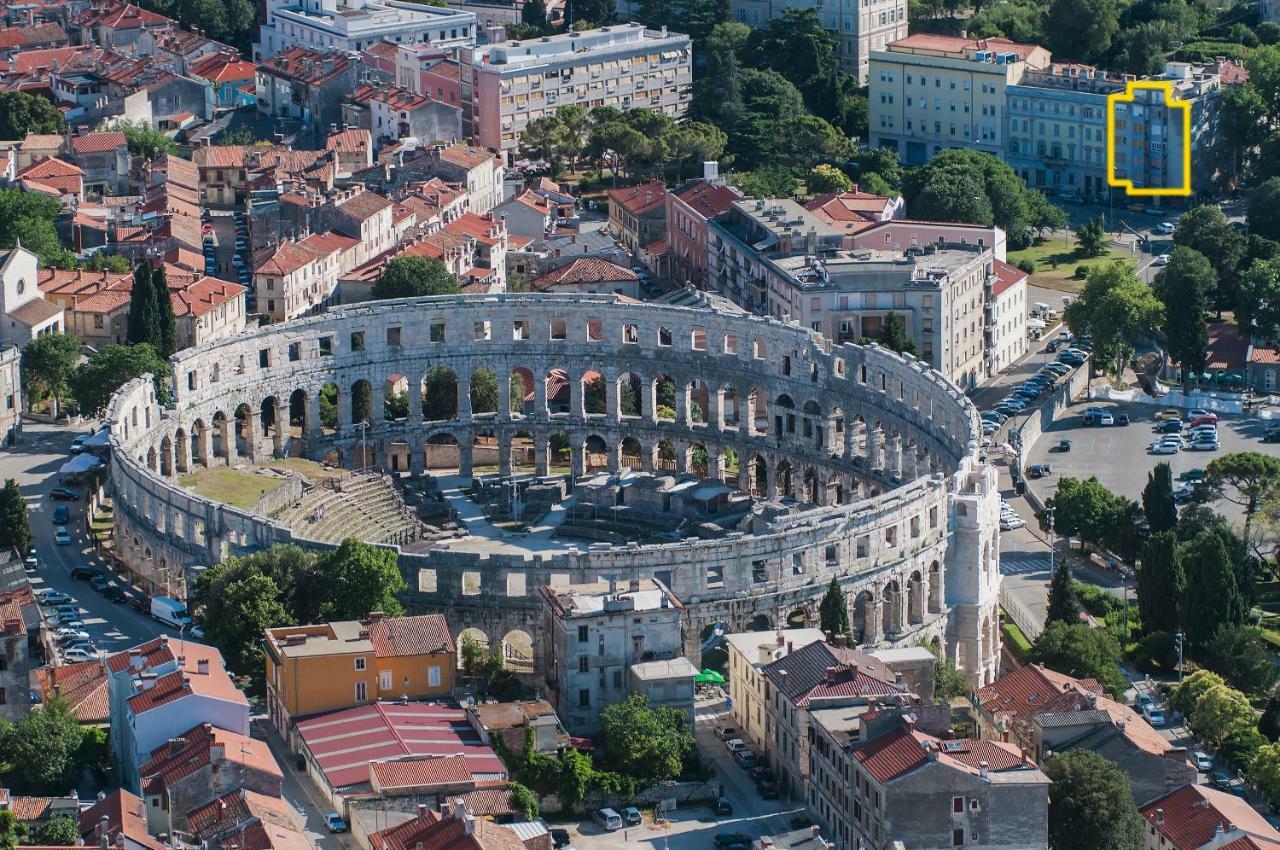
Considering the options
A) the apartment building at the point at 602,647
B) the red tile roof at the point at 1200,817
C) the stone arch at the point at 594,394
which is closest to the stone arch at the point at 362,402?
the stone arch at the point at 594,394

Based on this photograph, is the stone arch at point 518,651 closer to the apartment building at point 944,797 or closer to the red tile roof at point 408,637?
the red tile roof at point 408,637

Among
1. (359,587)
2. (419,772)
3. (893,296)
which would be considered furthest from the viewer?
(893,296)

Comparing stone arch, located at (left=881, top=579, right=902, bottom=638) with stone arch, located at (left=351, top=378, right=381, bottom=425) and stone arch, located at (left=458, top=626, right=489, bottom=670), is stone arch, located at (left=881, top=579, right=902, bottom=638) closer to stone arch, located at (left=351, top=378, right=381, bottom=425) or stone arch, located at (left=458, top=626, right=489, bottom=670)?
stone arch, located at (left=458, top=626, right=489, bottom=670)

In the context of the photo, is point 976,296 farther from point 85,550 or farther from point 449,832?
point 449,832

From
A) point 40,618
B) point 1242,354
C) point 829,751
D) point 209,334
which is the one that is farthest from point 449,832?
point 1242,354

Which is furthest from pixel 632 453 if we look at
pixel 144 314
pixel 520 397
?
pixel 144 314

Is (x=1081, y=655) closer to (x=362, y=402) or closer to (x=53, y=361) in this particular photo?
(x=362, y=402)

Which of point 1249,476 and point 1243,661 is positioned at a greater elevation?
point 1249,476
